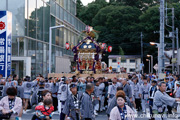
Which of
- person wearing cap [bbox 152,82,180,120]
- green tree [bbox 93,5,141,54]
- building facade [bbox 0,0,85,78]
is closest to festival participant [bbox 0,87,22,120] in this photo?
person wearing cap [bbox 152,82,180,120]

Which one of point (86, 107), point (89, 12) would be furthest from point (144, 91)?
point (89, 12)

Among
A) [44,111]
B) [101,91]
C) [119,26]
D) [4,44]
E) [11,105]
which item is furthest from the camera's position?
[119,26]

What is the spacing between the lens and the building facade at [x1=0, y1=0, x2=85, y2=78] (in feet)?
87.5

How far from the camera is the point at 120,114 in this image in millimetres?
6242

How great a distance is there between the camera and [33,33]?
2925 cm

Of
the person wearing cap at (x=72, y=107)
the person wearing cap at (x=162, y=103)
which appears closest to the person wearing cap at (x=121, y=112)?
the person wearing cap at (x=162, y=103)

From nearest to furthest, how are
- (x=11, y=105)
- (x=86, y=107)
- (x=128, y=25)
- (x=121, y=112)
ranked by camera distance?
(x=121, y=112) → (x=11, y=105) → (x=86, y=107) → (x=128, y=25)

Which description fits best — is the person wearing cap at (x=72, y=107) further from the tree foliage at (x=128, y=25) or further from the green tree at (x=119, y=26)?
the green tree at (x=119, y=26)

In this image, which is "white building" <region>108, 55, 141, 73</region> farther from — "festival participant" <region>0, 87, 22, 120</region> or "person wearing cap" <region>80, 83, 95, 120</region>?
A: "festival participant" <region>0, 87, 22, 120</region>

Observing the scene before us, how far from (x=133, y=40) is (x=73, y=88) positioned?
5319 cm

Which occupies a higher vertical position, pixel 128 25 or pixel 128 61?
pixel 128 25

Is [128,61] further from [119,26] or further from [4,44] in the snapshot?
[4,44]

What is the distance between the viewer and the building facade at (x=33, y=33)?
2666 cm

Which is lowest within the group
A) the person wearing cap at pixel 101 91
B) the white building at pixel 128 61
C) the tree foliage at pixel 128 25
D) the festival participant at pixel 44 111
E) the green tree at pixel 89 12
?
the person wearing cap at pixel 101 91
